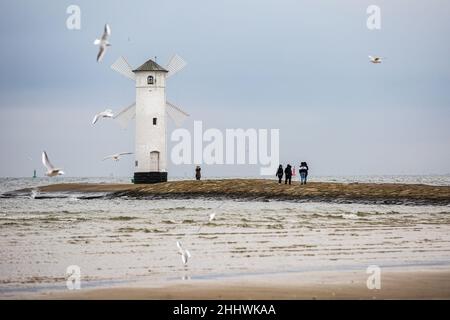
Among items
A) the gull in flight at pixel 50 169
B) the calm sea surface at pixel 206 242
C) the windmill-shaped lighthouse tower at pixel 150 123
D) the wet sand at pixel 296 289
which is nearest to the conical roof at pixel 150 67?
the windmill-shaped lighthouse tower at pixel 150 123

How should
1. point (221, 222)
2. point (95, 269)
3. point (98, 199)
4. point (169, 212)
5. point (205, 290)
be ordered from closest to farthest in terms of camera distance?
1. point (205, 290)
2. point (95, 269)
3. point (221, 222)
4. point (169, 212)
5. point (98, 199)

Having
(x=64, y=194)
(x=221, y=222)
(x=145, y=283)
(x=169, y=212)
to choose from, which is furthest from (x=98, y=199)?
(x=145, y=283)

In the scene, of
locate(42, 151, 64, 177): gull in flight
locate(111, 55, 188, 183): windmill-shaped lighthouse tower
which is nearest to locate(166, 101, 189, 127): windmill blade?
locate(111, 55, 188, 183): windmill-shaped lighthouse tower

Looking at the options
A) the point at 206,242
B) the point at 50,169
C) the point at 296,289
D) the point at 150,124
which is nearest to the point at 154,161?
the point at 150,124

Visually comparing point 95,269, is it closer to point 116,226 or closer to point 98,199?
point 116,226

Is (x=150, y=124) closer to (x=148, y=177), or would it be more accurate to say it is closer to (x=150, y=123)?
(x=150, y=123)

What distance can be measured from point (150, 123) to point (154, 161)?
258 cm

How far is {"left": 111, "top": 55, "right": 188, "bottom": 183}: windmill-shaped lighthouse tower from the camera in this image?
2473 inches

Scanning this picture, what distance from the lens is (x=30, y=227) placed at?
31.7 m

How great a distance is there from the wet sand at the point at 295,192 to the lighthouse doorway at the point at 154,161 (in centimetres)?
256

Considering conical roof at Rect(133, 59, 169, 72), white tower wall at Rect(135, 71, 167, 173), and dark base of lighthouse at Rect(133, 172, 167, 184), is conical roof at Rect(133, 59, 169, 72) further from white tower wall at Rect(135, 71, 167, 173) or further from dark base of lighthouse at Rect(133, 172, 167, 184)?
dark base of lighthouse at Rect(133, 172, 167, 184)

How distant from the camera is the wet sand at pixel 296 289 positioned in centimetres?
1673
